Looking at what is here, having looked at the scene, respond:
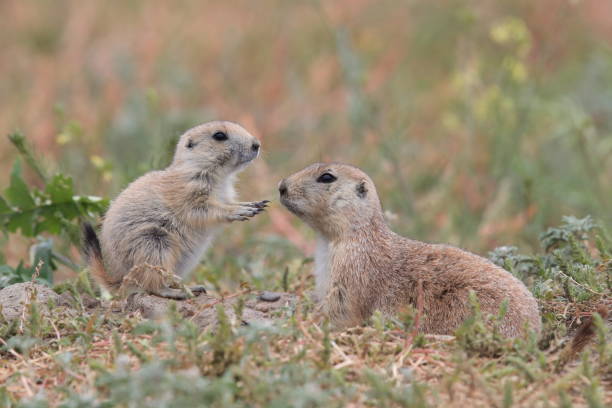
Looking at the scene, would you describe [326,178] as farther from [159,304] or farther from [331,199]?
[159,304]

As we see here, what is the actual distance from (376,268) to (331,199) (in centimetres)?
56

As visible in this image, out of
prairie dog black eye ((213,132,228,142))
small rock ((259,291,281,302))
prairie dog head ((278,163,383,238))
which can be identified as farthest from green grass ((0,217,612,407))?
prairie dog black eye ((213,132,228,142))

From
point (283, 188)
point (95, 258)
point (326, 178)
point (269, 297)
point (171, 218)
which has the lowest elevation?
point (95, 258)

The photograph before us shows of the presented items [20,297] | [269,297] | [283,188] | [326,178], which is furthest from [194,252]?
[20,297]

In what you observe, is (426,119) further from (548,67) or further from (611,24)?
(611,24)

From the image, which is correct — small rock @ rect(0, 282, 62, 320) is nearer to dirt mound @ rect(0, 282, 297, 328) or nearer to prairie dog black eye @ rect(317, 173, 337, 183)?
dirt mound @ rect(0, 282, 297, 328)

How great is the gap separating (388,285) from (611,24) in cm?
1242

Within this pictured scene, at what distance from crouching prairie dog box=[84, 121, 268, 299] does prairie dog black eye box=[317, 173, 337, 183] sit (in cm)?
42

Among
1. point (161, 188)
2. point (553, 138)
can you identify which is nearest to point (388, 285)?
point (161, 188)

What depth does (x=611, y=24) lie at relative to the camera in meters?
15.6

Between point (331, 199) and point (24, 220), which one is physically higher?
point (331, 199)

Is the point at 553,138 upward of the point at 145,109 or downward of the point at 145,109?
upward

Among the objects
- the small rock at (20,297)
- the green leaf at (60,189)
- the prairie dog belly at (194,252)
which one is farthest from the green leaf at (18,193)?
the prairie dog belly at (194,252)

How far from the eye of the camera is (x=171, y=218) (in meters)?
5.34
